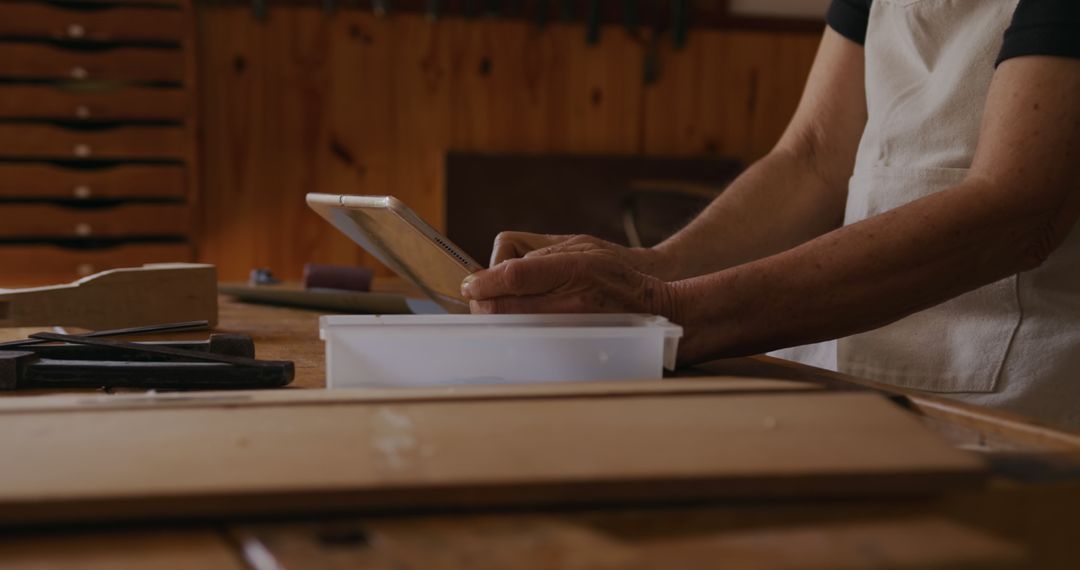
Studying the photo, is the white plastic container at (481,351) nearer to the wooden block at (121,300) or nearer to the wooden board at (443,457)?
the wooden board at (443,457)

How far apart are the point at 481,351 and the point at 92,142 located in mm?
3048

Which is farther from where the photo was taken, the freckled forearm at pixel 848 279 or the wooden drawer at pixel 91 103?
the wooden drawer at pixel 91 103

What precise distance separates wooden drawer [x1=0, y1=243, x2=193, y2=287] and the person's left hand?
2800 millimetres

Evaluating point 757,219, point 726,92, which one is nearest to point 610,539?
point 757,219

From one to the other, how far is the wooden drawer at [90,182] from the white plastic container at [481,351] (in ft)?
9.53

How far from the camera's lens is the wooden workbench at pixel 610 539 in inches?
15.0

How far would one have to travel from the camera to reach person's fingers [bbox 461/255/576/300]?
844 mm

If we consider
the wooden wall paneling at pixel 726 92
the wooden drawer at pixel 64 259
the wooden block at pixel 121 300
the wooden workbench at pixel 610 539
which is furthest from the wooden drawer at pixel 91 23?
the wooden workbench at pixel 610 539

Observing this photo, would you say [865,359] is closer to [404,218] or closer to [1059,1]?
[1059,1]

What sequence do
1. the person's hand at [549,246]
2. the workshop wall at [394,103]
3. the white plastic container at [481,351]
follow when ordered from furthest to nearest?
the workshop wall at [394,103], the person's hand at [549,246], the white plastic container at [481,351]

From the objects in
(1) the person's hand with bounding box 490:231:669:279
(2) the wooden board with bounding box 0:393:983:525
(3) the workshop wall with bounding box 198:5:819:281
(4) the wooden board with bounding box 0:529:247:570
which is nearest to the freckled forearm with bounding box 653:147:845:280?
(1) the person's hand with bounding box 490:231:669:279

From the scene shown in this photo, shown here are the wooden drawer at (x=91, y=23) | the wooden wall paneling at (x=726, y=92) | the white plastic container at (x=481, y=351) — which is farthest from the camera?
the wooden wall paneling at (x=726, y=92)

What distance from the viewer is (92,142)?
130 inches

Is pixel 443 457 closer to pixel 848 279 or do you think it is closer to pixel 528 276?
pixel 528 276
